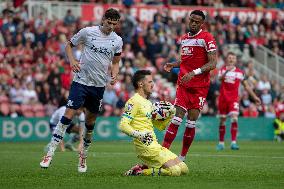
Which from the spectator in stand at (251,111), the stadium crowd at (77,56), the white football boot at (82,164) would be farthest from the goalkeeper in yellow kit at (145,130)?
the spectator in stand at (251,111)

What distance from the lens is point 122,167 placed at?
1559 centimetres

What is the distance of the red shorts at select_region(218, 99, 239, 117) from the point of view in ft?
81.4

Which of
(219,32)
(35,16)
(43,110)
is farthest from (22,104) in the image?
(219,32)

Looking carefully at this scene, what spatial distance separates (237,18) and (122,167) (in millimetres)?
25467

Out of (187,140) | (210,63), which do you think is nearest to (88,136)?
(187,140)

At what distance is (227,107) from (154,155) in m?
12.1

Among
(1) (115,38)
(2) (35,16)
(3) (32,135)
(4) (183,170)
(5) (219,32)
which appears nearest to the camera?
(4) (183,170)

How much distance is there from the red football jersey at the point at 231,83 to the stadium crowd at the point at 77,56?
213 cm

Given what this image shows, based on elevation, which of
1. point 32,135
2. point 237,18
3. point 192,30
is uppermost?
point 192,30

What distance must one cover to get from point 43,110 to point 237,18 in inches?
537

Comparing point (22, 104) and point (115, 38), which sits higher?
point (115, 38)

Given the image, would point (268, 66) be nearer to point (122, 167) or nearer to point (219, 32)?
point (219, 32)

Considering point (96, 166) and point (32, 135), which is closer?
point (96, 166)

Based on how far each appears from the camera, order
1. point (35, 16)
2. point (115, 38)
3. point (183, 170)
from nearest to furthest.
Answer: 1. point (183, 170)
2. point (115, 38)
3. point (35, 16)
